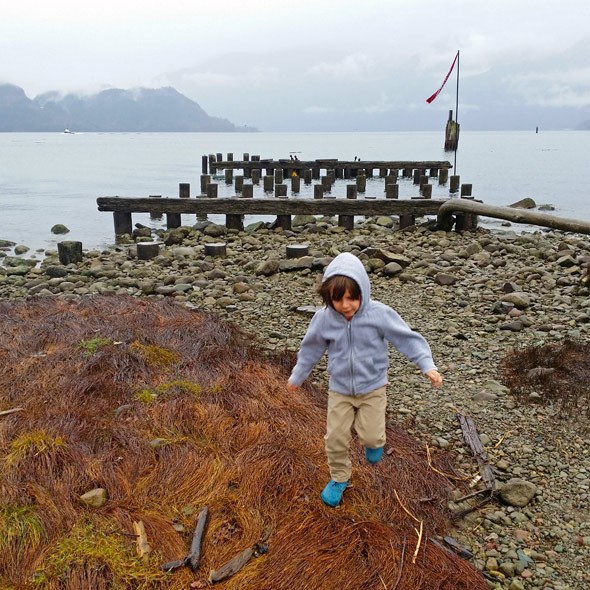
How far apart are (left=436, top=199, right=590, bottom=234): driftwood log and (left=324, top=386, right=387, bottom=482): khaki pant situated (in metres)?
6.93

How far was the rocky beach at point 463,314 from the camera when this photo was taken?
3.77 meters

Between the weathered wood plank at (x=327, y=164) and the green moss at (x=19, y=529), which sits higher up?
the green moss at (x=19, y=529)

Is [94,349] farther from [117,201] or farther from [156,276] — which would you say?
[117,201]

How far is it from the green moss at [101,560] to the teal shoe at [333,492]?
1019 mm

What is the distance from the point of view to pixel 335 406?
3.63m

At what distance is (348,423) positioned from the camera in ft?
11.9

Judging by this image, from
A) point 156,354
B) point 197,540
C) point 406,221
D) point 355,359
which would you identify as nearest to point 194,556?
point 197,540

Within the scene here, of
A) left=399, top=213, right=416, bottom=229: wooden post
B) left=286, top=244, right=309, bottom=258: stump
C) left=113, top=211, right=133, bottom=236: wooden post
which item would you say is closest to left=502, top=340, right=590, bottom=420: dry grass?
left=286, top=244, right=309, bottom=258: stump

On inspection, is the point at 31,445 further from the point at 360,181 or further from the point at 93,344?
the point at 360,181

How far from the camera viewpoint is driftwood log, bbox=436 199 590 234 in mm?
9625

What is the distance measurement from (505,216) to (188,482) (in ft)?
29.6

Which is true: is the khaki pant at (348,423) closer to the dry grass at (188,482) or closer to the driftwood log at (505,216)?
the dry grass at (188,482)

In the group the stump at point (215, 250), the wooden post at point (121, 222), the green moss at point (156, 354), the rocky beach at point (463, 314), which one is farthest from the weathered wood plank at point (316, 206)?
the green moss at point (156, 354)

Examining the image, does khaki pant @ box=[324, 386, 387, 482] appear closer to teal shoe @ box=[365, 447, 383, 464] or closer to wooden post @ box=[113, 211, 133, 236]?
teal shoe @ box=[365, 447, 383, 464]
